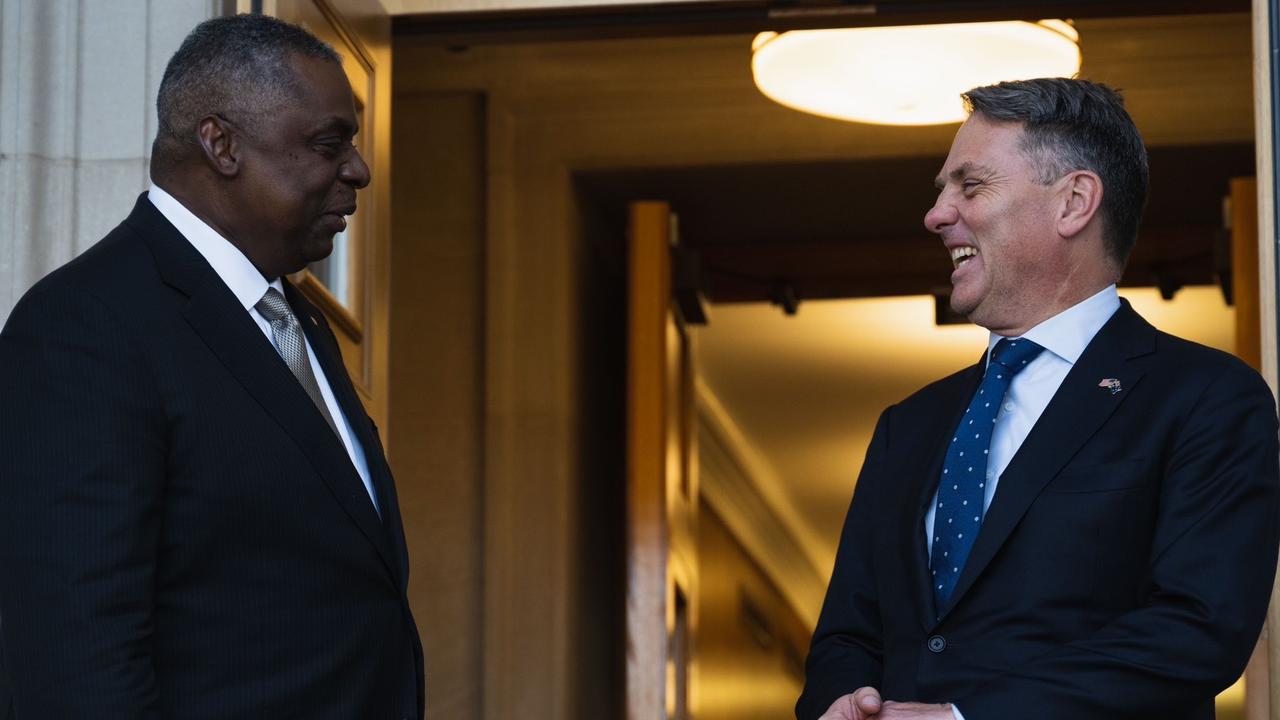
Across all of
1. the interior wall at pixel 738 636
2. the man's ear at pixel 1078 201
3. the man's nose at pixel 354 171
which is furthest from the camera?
the interior wall at pixel 738 636

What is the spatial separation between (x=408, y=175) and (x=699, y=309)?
3.90ft

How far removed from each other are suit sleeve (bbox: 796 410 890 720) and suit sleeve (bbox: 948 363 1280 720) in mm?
253

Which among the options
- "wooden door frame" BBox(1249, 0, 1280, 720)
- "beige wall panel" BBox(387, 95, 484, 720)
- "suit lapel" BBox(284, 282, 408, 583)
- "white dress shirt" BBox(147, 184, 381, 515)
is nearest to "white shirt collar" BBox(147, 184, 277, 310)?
"white dress shirt" BBox(147, 184, 381, 515)

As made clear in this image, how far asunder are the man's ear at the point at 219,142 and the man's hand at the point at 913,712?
3.42 feet

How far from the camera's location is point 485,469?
592 cm

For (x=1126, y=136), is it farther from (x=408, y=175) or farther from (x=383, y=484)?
(x=408, y=175)

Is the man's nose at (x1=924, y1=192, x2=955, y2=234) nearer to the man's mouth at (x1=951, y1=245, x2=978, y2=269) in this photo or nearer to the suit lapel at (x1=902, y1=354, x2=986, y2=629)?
the man's mouth at (x1=951, y1=245, x2=978, y2=269)

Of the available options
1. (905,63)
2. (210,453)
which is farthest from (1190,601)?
(905,63)

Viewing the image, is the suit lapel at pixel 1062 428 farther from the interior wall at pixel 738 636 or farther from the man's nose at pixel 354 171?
the interior wall at pixel 738 636

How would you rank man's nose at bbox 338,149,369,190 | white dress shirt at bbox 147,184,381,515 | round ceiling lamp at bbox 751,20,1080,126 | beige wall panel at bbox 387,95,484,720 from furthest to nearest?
1. beige wall panel at bbox 387,95,484,720
2. round ceiling lamp at bbox 751,20,1080,126
3. man's nose at bbox 338,149,369,190
4. white dress shirt at bbox 147,184,381,515

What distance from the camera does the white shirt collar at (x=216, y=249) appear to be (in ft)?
7.71

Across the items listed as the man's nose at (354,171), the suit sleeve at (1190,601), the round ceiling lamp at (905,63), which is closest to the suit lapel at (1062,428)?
the suit sleeve at (1190,601)

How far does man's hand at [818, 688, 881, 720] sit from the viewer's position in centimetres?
231

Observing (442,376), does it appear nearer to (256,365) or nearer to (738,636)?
(256,365)
